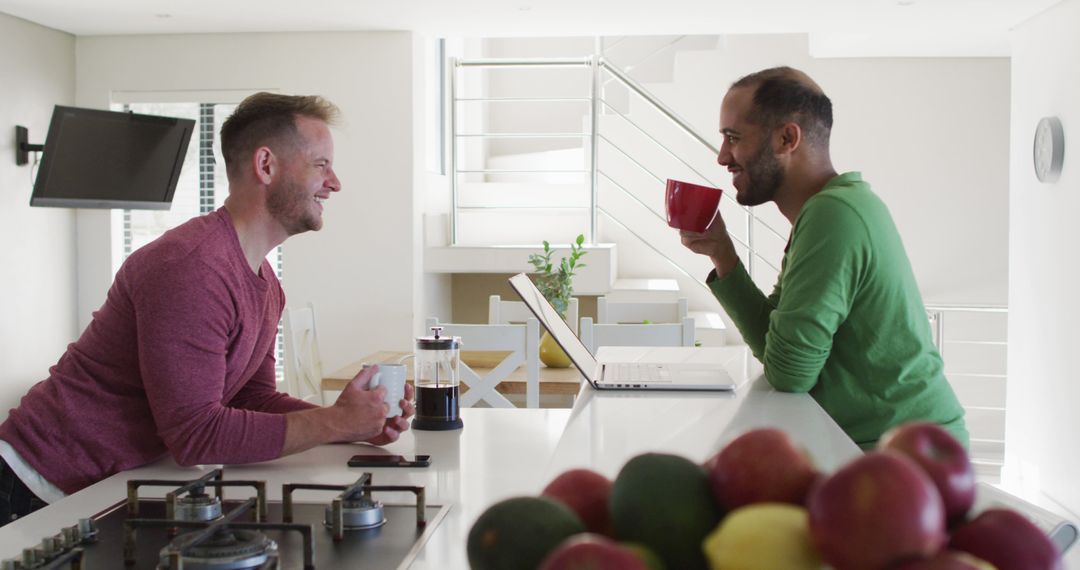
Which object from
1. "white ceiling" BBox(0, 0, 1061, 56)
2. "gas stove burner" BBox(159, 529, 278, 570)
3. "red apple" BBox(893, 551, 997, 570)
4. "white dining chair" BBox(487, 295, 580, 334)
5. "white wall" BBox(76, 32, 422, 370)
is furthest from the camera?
"white wall" BBox(76, 32, 422, 370)

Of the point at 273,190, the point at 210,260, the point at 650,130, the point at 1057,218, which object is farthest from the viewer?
the point at 650,130

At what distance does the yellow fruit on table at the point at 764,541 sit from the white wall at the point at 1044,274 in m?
4.66

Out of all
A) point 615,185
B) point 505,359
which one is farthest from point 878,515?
point 615,185

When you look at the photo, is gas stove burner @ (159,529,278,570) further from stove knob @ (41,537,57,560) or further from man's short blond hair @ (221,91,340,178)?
man's short blond hair @ (221,91,340,178)

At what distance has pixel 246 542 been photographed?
1059 millimetres

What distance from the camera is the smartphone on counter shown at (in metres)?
1.58

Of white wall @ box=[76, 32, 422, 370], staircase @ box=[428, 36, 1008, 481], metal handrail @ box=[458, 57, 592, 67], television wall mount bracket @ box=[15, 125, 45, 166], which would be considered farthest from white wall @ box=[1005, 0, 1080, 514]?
television wall mount bracket @ box=[15, 125, 45, 166]

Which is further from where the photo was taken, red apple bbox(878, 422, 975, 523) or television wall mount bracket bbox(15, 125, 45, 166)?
television wall mount bracket bbox(15, 125, 45, 166)

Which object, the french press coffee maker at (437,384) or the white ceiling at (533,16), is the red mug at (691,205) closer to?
the french press coffee maker at (437,384)

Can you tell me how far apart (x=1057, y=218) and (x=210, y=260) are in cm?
435

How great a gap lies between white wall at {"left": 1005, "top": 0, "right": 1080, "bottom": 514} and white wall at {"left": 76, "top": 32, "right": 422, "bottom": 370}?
2.96 m

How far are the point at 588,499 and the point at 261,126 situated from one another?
135 centimetres

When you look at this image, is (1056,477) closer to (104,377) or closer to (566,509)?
(104,377)

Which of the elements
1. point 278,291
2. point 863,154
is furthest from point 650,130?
point 278,291
